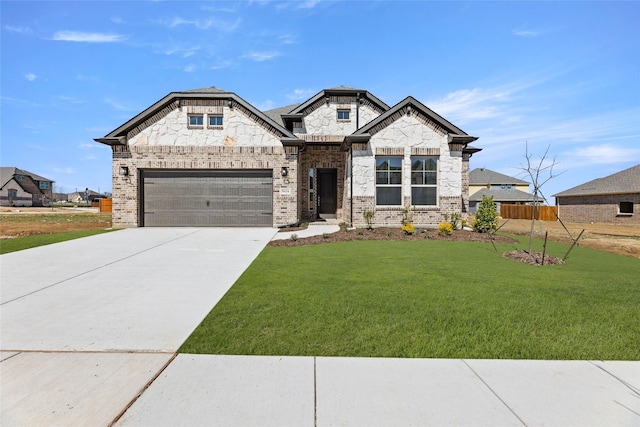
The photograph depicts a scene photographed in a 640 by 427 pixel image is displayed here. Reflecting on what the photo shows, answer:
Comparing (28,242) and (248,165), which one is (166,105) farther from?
(28,242)

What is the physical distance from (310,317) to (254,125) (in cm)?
1272

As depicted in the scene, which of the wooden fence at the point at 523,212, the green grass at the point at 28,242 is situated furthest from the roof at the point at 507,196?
the green grass at the point at 28,242

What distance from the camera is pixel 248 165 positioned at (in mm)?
14961

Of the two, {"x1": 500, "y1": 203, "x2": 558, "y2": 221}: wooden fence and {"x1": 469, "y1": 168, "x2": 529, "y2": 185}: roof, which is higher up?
{"x1": 469, "y1": 168, "x2": 529, "y2": 185}: roof

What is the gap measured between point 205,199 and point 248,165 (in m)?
2.65

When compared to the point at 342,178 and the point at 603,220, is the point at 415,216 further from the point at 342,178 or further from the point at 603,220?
the point at 603,220

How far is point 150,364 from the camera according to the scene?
2980 mm

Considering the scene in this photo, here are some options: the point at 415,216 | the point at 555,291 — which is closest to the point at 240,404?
the point at 555,291

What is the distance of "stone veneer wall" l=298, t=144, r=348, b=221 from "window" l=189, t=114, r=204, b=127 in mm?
5515

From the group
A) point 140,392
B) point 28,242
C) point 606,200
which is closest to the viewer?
point 140,392

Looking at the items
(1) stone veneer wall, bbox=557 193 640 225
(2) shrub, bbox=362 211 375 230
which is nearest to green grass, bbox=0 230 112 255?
(2) shrub, bbox=362 211 375 230

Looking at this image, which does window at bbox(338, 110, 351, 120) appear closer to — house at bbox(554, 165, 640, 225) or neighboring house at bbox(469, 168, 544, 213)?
house at bbox(554, 165, 640, 225)

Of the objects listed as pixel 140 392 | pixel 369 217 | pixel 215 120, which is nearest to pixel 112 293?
pixel 140 392

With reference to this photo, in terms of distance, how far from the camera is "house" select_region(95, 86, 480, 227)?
14820 mm
